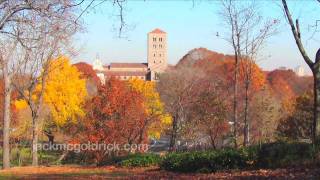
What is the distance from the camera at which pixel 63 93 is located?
4025 centimetres

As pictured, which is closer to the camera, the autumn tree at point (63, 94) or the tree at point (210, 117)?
the tree at point (210, 117)

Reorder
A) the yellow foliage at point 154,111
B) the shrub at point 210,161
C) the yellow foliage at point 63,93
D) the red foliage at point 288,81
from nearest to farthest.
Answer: the shrub at point 210,161, the yellow foliage at point 154,111, the yellow foliage at point 63,93, the red foliage at point 288,81

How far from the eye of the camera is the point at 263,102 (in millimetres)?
34844

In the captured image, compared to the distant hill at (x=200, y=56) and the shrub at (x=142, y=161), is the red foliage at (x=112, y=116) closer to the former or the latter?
the shrub at (x=142, y=161)

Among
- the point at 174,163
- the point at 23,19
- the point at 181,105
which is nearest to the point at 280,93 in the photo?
the point at 181,105

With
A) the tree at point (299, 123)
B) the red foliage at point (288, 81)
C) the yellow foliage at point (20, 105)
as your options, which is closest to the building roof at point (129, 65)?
the red foliage at point (288, 81)

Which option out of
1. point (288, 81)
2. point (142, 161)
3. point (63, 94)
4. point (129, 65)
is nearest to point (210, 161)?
point (142, 161)

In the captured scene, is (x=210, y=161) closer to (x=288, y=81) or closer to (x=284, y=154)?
(x=284, y=154)

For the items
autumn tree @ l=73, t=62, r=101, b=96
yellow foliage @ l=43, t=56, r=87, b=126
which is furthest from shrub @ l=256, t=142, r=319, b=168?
yellow foliage @ l=43, t=56, r=87, b=126

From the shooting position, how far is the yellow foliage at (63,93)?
127ft

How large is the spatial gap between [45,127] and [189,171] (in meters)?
29.0

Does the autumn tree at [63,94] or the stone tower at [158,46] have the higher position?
the stone tower at [158,46]

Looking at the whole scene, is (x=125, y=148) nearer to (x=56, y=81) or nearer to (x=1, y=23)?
(x=56, y=81)

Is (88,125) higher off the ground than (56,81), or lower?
lower
